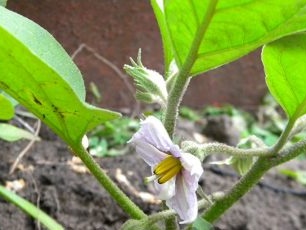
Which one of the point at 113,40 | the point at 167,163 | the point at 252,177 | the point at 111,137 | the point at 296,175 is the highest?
the point at 167,163

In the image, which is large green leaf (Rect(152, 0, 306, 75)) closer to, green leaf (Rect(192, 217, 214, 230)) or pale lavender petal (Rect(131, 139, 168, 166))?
pale lavender petal (Rect(131, 139, 168, 166))

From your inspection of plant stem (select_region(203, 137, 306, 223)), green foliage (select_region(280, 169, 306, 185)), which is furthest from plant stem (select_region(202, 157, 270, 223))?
green foliage (select_region(280, 169, 306, 185))

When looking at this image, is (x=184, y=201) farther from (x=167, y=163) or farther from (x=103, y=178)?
(x=103, y=178)

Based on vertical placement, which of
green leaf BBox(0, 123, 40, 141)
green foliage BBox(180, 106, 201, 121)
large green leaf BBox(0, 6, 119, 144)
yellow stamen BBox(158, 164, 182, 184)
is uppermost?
large green leaf BBox(0, 6, 119, 144)

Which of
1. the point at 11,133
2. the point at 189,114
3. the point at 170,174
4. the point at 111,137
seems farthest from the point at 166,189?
the point at 189,114

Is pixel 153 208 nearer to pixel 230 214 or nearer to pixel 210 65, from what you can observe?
pixel 230 214

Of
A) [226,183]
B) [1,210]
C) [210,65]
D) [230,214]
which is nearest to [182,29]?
[210,65]

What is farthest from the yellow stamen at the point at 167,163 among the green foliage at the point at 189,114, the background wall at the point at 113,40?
the green foliage at the point at 189,114
